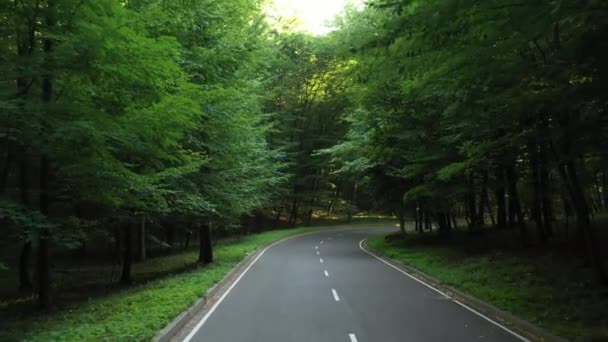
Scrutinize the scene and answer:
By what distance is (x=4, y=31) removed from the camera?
459 inches

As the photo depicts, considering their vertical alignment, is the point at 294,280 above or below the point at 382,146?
below

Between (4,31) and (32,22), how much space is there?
46.6 inches

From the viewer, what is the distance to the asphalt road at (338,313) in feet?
29.5

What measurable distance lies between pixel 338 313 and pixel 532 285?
6.11 meters

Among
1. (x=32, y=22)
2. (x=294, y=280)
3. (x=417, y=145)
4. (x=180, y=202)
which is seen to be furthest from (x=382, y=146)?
(x=32, y=22)

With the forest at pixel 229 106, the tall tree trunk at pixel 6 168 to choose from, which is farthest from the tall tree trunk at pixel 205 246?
the tall tree trunk at pixel 6 168

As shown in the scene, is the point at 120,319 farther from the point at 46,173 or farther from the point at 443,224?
the point at 443,224

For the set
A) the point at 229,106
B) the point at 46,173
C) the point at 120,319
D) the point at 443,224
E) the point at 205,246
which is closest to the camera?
the point at 120,319

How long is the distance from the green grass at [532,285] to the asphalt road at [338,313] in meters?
0.95

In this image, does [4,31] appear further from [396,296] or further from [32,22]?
[396,296]

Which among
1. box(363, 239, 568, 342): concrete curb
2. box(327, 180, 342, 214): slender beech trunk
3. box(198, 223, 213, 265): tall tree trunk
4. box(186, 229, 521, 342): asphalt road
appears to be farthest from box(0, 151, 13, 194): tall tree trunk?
box(327, 180, 342, 214): slender beech trunk

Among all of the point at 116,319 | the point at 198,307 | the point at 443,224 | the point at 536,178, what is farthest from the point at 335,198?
the point at 116,319

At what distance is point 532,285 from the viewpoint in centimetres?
1395

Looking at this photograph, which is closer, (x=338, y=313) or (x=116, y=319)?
(x=116, y=319)
